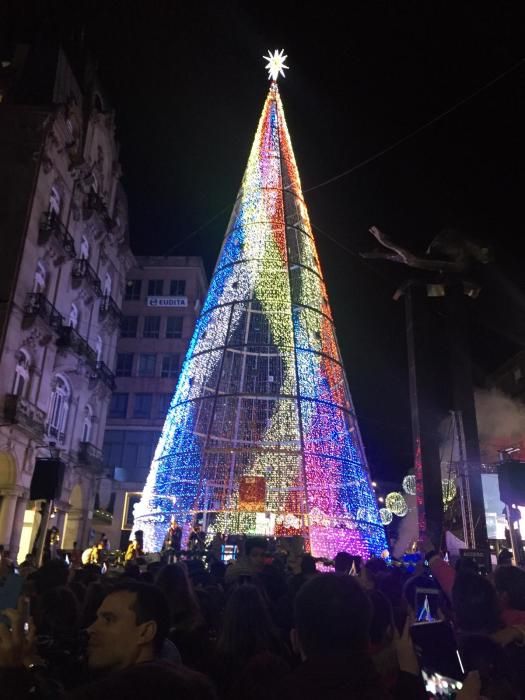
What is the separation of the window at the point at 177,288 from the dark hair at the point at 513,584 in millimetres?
41697

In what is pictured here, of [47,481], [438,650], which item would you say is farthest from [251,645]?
[47,481]

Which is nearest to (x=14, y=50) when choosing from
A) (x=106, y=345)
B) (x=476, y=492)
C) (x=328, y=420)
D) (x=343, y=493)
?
(x=106, y=345)

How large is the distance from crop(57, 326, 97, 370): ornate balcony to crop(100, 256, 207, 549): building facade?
38.8 ft

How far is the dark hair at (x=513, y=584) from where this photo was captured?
12.4 ft

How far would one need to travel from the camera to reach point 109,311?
3134cm

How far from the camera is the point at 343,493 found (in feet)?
46.6

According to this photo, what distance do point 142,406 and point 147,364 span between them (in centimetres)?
339

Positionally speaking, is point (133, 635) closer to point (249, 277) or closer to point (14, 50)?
point (249, 277)

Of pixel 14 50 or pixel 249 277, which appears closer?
pixel 249 277

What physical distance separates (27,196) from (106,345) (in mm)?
11254

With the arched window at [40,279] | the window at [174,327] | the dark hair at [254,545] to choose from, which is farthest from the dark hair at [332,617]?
the window at [174,327]

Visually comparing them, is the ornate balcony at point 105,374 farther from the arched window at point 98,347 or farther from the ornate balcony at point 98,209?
the ornate balcony at point 98,209

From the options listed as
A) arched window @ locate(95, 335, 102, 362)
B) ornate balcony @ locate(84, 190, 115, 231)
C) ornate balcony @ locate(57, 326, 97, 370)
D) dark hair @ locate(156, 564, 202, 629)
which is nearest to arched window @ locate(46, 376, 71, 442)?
ornate balcony @ locate(57, 326, 97, 370)

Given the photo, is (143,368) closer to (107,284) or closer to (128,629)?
(107,284)
